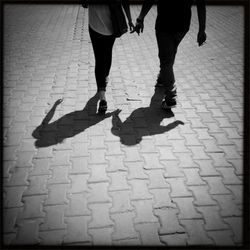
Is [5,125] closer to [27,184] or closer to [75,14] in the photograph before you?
[27,184]

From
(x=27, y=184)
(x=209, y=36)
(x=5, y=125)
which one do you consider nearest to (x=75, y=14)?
(x=209, y=36)

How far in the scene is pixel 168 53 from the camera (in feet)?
14.5

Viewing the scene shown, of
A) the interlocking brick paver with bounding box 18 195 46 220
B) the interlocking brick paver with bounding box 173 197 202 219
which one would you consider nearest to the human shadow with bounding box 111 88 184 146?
the interlocking brick paver with bounding box 173 197 202 219

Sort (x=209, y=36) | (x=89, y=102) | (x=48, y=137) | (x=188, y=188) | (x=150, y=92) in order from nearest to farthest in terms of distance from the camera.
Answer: (x=188, y=188) → (x=48, y=137) → (x=89, y=102) → (x=150, y=92) → (x=209, y=36)

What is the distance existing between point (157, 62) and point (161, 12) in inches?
98.1

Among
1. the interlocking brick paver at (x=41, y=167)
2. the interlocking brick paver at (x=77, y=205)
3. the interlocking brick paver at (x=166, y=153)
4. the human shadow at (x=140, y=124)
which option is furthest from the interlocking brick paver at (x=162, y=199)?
the interlocking brick paver at (x=41, y=167)

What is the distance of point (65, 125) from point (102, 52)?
1.12 metres

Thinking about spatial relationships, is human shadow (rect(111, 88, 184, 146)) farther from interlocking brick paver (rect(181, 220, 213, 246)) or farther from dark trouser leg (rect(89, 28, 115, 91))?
interlocking brick paver (rect(181, 220, 213, 246))

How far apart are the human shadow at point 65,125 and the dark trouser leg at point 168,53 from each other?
36.8 inches

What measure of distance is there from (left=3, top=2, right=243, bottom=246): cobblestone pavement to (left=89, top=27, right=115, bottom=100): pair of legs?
0.47 metres

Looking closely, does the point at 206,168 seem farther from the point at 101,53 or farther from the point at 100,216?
the point at 101,53

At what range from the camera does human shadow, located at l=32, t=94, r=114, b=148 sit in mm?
4020

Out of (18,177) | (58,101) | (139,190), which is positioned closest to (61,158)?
(18,177)

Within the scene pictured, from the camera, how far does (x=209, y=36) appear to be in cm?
845
